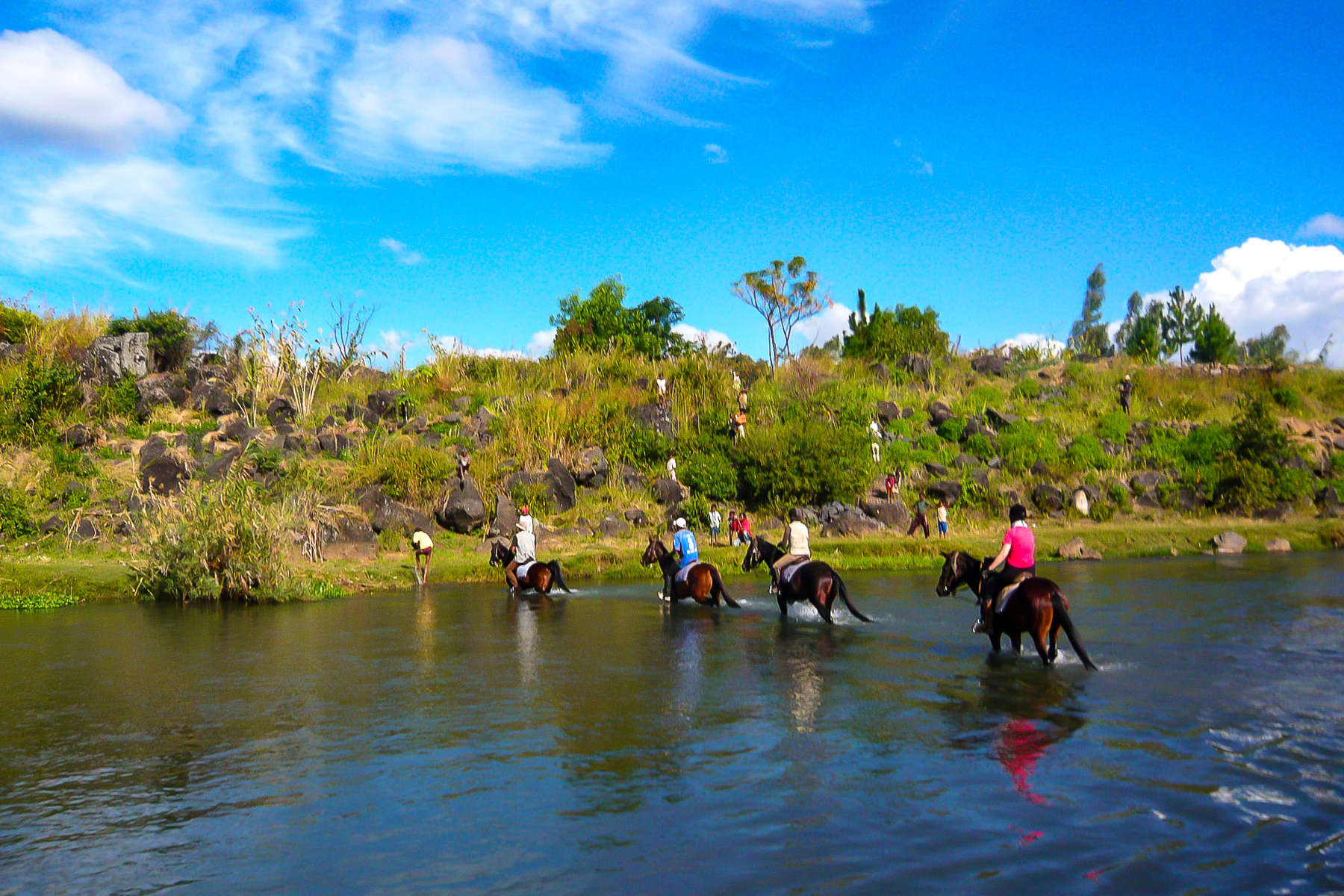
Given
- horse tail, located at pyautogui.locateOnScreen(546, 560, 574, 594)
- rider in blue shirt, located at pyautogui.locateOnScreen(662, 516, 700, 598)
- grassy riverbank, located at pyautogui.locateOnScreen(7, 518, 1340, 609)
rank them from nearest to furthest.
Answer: rider in blue shirt, located at pyautogui.locateOnScreen(662, 516, 700, 598)
horse tail, located at pyautogui.locateOnScreen(546, 560, 574, 594)
grassy riverbank, located at pyautogui.locateOnScreen(7, 518, 1340, 609)

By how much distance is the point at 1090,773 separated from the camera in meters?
6.84

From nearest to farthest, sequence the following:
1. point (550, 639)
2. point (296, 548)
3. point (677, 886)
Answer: point (677, 886), point (550, 639), point (296, 548)

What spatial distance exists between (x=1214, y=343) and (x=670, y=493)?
129ft

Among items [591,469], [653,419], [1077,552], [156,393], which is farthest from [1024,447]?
[156,393]

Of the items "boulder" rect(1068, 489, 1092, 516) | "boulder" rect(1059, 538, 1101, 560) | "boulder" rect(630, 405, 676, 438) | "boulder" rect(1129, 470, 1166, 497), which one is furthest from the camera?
"boulder" rect(630, 405, 676, 438)

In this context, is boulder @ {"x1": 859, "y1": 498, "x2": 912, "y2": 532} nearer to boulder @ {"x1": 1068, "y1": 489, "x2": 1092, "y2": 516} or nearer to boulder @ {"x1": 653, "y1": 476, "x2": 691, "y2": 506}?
boulder @ {"x1": 653, "y1": 476, "x2": 691, "y2": 506}

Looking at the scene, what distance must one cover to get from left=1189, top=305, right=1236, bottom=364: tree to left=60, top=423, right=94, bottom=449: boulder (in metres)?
56.4

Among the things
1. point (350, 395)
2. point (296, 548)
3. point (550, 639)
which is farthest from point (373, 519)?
point (550, 639)

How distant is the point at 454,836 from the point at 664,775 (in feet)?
5.70

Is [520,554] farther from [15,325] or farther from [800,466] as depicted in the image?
[15,325]

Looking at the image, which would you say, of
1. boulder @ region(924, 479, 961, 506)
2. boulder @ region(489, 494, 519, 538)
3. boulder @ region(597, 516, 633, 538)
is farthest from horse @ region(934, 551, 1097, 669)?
boulder @ region(924, 479, 961, 506)

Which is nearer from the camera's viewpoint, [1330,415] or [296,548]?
[296,548]

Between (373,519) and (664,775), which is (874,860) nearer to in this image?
(664,775)

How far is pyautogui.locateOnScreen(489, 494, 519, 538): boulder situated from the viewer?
96.2 feet
